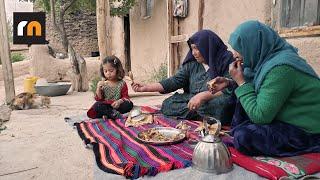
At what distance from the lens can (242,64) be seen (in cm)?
247

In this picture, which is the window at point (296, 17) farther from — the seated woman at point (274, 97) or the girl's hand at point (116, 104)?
the girl's hand at point (116, 104)

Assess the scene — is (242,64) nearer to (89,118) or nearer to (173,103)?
(173,103)

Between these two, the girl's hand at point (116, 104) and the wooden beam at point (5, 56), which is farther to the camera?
the wooden beam at point (5, 56)

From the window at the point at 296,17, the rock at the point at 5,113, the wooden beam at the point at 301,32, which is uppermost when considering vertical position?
the window at the point at 296,17

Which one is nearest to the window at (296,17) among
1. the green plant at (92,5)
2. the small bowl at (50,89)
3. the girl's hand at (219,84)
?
the girl's hand at (219,84)

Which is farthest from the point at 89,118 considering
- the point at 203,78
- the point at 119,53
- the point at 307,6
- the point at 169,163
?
the point at 119,53

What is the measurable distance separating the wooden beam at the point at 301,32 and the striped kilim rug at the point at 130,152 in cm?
148

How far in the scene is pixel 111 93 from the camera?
407cm

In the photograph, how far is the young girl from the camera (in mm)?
3926

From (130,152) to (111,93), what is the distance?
1547 mm

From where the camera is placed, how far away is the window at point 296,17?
3.54m

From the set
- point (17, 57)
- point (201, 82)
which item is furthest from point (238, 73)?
point (17, 57)

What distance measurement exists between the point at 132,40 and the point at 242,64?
28.6ft

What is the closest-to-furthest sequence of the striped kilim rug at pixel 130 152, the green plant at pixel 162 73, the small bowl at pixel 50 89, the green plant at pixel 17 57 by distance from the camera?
the striped kilim rug at pixel 130 152, the small bowl at pixel 50 89, the green plant at pixel 162 73, the green plant at pixel 17 57
